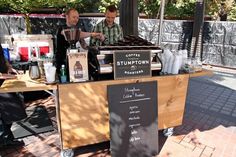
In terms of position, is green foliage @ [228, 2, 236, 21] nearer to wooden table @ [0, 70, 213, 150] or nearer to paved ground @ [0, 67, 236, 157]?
paved ground @ [0, 67, 236, 157]

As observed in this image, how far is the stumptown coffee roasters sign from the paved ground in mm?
1104

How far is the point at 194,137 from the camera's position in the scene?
3.88 meters

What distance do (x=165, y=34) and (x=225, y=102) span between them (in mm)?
4535

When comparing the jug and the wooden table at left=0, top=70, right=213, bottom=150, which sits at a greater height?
the jug

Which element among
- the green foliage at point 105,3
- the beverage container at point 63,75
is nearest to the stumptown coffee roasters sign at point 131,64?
the beverage container at point 63,75

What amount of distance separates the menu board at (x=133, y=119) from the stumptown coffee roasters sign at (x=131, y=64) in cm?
12

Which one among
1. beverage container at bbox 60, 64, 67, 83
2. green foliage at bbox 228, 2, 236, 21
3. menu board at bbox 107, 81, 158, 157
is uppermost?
green foliage at bbox 228, 2, 236, 21

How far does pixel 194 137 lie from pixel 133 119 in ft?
4.07

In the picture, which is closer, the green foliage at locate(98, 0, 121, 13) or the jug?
the jug

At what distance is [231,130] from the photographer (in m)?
4.16

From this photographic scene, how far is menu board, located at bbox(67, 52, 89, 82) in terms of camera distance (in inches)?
112

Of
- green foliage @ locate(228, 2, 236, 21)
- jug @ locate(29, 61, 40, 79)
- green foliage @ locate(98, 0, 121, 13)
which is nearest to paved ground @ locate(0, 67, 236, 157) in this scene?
jug @ locate(29, 61, 40, 79)

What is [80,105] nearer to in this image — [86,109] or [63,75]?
[86,109]

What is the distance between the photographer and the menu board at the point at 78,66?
285 centimetres
